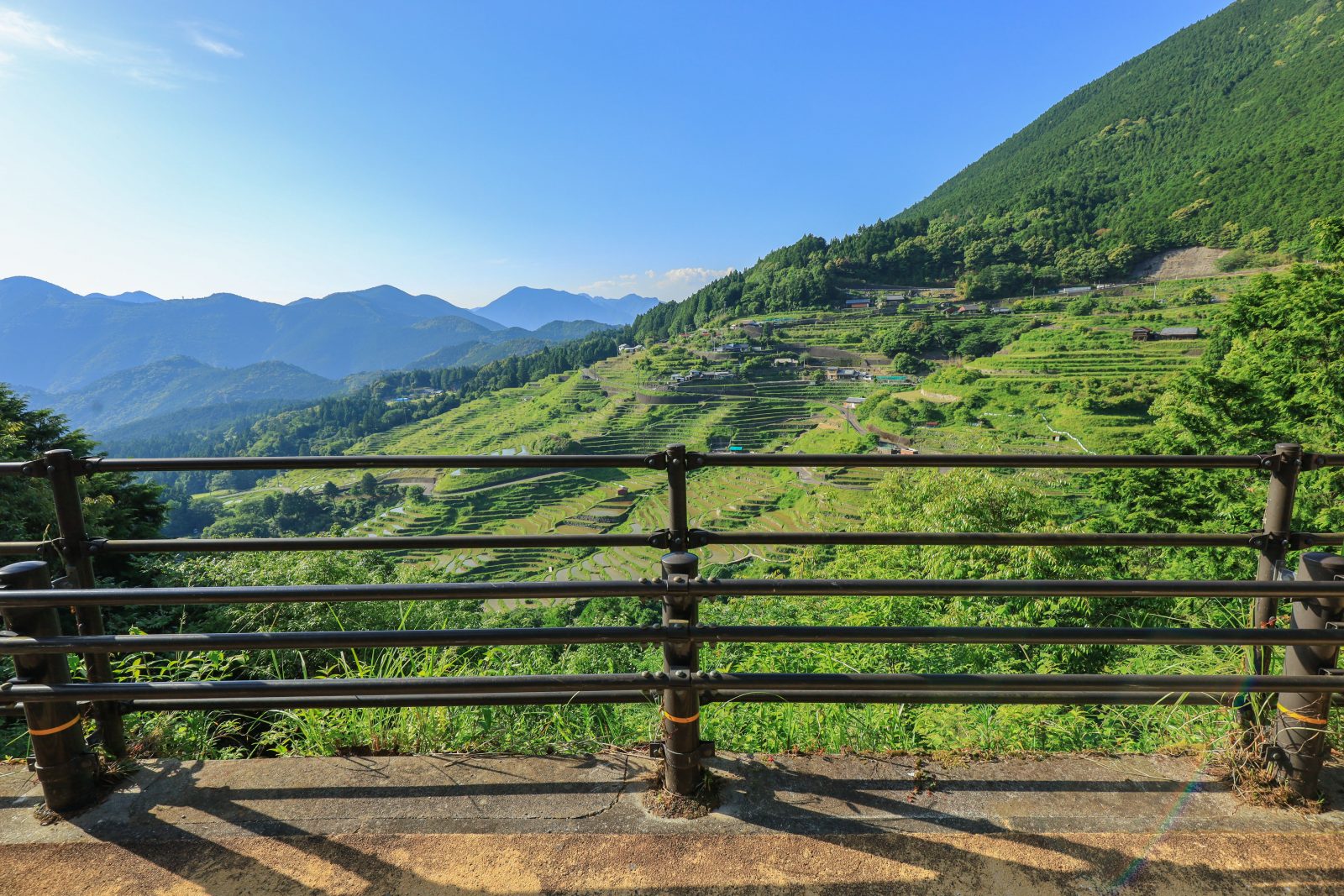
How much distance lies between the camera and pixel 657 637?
5.78 feet

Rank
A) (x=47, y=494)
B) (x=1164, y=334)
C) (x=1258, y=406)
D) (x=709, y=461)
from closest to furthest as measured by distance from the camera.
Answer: (x=709, y=461)
(x=47, y=494)
(x=1258, y=406)
(x=1164, y=334)

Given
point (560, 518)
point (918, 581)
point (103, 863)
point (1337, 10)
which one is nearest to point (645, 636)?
point (918, 581)

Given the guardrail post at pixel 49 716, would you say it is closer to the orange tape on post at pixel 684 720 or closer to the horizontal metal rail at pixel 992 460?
the orange tape on post at pixel 684 720

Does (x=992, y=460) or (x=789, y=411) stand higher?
(x=992, y=460)

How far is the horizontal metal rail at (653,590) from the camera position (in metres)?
1.71

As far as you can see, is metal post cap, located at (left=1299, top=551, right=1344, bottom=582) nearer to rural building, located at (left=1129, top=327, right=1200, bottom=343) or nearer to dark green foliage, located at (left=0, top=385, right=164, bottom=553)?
dark green foliage, located at (left=0, top=385, right=164, bottom=553)

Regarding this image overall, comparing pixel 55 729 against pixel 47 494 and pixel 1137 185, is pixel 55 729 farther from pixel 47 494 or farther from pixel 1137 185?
pixel 1137 185

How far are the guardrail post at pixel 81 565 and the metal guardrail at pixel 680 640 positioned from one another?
0.04 feet

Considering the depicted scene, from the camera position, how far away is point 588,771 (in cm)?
200

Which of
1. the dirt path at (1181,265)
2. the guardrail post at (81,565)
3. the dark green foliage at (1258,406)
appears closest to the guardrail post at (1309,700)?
the guardrail post at (81,565)

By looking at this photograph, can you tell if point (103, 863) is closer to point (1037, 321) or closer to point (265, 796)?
point (265, 796)

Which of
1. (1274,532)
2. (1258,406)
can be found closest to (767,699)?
(1274,532)

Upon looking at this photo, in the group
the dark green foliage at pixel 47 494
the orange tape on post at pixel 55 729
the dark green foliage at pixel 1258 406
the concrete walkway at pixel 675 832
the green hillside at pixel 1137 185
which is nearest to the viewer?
the concrete walkway at pixel 675 832

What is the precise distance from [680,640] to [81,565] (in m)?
1.93
